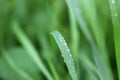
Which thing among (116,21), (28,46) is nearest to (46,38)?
(28,46)

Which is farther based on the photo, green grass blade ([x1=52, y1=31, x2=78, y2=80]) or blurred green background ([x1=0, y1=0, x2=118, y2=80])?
blurred green background ([x1=0, y1=0, x2=118, y2=80])

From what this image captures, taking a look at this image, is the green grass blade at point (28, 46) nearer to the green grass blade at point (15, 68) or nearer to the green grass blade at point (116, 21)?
the green grass blade at point (15, 68)

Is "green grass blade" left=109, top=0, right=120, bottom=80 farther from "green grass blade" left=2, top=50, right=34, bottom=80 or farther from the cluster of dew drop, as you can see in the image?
"green grass blade" left=2, top=50, right=34, bottom=80

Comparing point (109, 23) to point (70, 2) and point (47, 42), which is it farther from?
point (70, 2)

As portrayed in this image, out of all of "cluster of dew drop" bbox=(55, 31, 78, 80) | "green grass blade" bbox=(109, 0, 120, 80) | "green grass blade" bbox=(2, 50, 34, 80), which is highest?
"green grass blade" bbox=(2, 50, 34, 80)

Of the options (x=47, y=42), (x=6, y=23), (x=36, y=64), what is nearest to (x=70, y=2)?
(x=36, y=64)

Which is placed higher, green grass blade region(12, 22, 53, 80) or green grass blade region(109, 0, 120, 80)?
green grass blade region(12, 22, 53, 80)

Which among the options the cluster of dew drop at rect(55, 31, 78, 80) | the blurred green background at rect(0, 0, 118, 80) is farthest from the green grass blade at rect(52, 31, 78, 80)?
the blurred green background at rect(0, 0, 118, 80)
